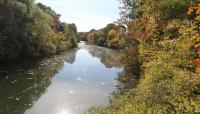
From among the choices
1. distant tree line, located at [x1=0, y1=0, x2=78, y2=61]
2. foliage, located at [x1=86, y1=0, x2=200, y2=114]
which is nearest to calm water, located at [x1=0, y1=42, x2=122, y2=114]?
distant tree line, located at [x1=0, y1=0, x2=78, y2=61]

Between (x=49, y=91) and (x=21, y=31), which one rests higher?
(x=21, y=31)

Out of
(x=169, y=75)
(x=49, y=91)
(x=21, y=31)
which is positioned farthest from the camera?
(x=21, y=31)

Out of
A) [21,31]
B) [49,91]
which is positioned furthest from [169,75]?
[21,31]

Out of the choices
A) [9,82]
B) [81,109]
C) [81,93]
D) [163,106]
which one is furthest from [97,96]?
[163,106]

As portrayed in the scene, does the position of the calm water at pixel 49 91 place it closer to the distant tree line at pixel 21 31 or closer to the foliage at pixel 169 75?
the distant tree line at pixel 21 31

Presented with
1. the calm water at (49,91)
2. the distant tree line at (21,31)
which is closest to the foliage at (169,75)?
the calm water at (49,91)

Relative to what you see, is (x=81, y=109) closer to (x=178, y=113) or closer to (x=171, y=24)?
(x=171, y=24)

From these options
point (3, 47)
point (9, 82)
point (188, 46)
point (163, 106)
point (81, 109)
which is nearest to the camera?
point (163, 106)

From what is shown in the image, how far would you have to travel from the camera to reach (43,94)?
25.9 meters

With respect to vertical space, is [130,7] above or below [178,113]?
above

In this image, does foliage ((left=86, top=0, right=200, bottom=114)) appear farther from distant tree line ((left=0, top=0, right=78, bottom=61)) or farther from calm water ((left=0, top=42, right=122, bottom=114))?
distant tree line ((left=0, top=0, right=78, bottom=61))

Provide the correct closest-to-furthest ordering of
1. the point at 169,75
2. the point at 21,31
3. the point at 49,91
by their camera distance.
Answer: the point at 169,75
the point at 49,91
the point at 21,31

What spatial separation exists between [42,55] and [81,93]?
31.9 metres

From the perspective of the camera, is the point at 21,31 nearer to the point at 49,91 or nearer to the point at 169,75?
the point at 49,91
